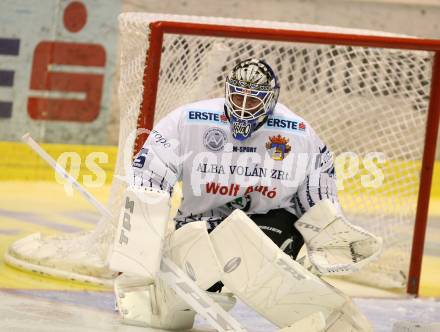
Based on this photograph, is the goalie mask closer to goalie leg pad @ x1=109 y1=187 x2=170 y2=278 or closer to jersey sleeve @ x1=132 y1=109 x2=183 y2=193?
jersey sleeve @ x1=132 y1=109 x2=183 y2=193

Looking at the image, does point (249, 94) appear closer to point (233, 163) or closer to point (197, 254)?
point (233, 163)

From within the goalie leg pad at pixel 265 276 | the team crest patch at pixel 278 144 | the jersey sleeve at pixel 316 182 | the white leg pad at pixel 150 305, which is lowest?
the white leg pad at pixel 150 305

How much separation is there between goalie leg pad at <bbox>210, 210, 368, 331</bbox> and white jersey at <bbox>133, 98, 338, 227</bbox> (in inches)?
14.7

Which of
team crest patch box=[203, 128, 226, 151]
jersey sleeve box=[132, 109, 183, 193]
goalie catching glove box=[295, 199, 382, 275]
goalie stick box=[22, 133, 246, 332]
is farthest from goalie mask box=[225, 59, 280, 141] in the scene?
goalie stick box=[22, 133, 246, 332]

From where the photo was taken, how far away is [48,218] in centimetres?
657

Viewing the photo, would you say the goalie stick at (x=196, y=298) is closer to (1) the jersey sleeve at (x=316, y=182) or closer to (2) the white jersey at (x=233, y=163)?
(2) the white jersey at (x=233, y=163)

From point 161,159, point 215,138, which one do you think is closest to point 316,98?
point 215,138

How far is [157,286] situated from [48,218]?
233 cm

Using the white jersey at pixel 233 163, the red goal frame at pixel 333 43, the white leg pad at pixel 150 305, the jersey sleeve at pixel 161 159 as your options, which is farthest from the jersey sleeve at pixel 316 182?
the red goal frame at pixel 333 43

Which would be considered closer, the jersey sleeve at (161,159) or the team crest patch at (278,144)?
the jersey sleeve at (161,159)

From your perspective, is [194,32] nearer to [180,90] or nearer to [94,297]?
[180,90]

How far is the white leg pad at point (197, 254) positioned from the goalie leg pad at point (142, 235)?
0.10m

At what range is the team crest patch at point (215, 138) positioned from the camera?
439cm

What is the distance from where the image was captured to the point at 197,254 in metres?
4.07
